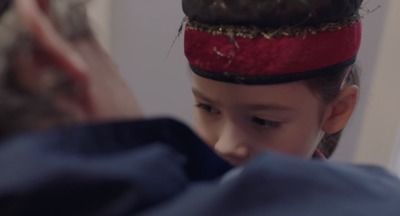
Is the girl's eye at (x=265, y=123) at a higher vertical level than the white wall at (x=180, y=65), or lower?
higher

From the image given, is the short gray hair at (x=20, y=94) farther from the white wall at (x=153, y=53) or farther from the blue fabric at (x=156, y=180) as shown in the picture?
the white wall at (x=153, y=53)

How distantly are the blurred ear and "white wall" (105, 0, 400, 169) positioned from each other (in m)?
0.96

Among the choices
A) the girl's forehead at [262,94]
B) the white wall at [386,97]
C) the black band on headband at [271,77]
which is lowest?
the white wall at [386,97]

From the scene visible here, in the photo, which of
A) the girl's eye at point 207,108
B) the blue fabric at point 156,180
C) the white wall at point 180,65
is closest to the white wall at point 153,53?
the white wall at point 180,65

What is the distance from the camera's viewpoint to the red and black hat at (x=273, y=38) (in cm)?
65

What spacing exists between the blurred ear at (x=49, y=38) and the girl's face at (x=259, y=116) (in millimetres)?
403

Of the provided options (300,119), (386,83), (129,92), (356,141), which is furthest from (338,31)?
(356,141)

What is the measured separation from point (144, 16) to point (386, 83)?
75cm

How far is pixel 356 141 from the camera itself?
4.83 feet

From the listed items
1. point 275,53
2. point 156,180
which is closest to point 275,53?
point 275,53

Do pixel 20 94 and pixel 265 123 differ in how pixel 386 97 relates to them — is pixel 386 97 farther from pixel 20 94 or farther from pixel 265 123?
pixel 20 94

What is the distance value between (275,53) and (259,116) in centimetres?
11

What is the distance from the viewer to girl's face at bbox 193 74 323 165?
0.70 meters

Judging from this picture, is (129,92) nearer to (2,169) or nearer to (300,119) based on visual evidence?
(2,169)
